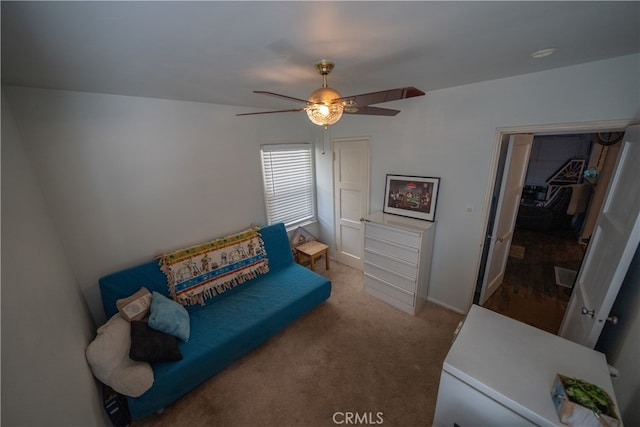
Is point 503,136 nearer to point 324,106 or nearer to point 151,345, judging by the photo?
→ point 324,106

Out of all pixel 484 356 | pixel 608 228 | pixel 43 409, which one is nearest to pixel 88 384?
pixel 43 409

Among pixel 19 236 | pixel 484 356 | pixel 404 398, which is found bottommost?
pixel 404 398

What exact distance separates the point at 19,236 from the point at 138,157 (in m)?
1.21

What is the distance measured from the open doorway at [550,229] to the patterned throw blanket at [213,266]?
2.70 m

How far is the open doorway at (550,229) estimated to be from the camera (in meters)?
2.70

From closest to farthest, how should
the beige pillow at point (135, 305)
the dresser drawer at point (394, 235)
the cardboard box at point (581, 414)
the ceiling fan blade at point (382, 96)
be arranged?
the cardboard box at point (581, 414) → the ceiling fan blade at point (382, 96) → the beige pillow at point (135, 305) → the dresser drawer at point (394, 235)

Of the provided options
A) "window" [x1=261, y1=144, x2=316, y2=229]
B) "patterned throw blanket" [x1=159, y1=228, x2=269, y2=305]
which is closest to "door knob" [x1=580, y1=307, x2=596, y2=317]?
"patterned throw blanket" [x1=159, y1=228, x2=269, y2=305]

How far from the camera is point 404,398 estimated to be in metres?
1.83

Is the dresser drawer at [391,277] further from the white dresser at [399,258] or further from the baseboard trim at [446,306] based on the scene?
the baseboard trim at [446,306]

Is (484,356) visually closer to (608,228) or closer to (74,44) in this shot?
(608,228)

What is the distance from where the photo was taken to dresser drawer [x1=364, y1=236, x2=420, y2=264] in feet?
8.17

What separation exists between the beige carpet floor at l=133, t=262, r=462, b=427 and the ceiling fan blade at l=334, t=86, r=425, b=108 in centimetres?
214

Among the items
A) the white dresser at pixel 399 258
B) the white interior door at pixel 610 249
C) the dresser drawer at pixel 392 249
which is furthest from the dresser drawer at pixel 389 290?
the white interior door at pixel 610 249

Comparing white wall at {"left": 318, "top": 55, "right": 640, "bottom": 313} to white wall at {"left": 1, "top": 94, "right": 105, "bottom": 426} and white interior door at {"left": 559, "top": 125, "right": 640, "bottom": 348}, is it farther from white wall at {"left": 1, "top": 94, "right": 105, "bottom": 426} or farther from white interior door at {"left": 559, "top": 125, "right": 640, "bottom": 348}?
white wall at {"left": 1, "top": 94, "right": 105, "bottom": 426}
